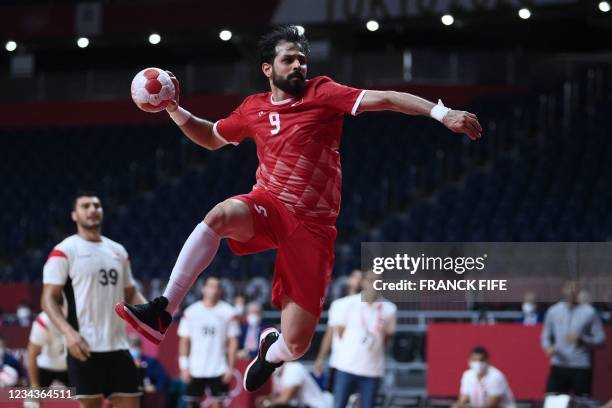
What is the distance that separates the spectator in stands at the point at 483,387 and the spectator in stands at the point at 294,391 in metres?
1.71

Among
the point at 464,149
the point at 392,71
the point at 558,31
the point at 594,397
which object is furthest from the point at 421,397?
the point at 558,31

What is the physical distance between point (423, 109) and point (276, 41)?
109 cm

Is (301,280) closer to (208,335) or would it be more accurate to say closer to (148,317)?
(148,317)

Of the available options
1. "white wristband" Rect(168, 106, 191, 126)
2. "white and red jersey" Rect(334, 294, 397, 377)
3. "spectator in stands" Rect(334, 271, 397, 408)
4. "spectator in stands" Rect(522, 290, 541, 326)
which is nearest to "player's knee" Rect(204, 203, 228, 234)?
"white wristband" Rect(168, 106, 191, 126)

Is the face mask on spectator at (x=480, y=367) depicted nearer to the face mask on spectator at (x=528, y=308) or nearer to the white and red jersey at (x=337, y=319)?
the white and red jersey at (x=337, y=319)

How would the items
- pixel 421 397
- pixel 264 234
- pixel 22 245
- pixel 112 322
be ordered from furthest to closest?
pixel 22 245 → pixel 421 397 → pixel 112 322 → pixel 264 234

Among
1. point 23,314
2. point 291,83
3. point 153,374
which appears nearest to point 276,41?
point 291,83

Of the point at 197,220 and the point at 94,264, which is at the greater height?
the point at 197,220

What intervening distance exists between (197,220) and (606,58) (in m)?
9.55

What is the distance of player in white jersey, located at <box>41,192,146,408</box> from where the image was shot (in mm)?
7652

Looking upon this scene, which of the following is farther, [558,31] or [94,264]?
[558,31]

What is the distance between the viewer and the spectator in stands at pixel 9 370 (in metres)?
11.4

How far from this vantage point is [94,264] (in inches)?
308

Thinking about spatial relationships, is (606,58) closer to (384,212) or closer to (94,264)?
(384,212)
